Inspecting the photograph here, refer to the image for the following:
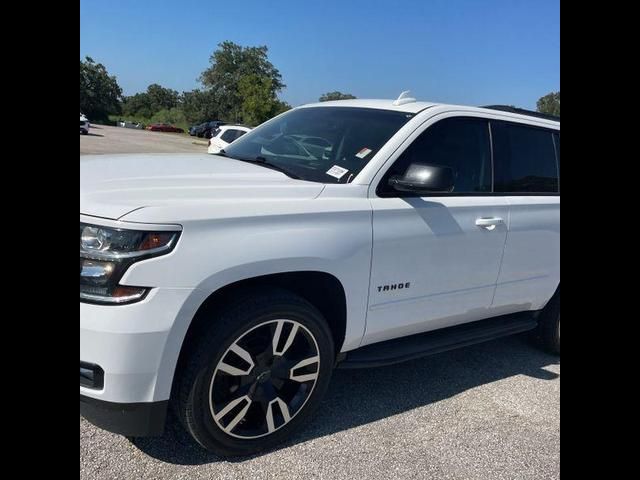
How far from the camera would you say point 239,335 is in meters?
2.56

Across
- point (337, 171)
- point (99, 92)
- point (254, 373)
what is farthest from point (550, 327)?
point (99, 92)

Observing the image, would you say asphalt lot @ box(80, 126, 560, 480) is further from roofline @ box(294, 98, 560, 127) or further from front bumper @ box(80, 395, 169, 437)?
roofline @ box(294, 98, 560, 127)

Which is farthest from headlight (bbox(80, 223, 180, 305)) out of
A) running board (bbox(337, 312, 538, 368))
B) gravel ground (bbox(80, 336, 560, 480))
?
running board (bbox(337, 312, 538, 368))

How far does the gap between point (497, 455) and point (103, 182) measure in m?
2.58

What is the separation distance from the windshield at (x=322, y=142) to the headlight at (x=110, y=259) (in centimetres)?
115

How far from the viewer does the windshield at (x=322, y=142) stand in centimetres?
321

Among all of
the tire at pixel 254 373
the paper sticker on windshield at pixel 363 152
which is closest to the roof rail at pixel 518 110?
the paper sticker on windshield at pixel 363 152

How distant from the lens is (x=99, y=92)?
77.0m

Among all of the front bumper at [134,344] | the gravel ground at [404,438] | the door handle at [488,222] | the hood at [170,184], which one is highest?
the hood at [170,184]

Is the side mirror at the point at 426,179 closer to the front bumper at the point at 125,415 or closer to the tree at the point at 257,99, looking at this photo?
the front bumper at the point at 125,415

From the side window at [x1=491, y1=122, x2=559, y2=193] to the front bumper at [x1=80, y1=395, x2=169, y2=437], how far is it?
264 cm

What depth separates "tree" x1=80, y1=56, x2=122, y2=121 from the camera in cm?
7094
